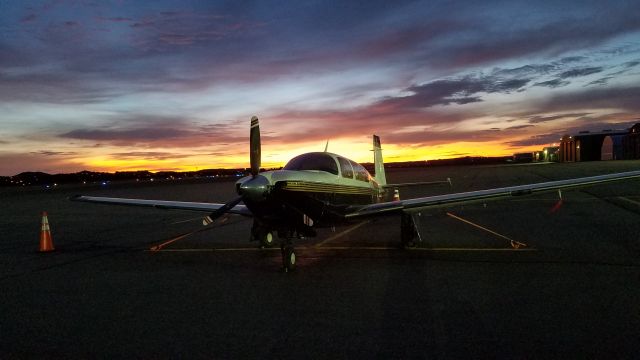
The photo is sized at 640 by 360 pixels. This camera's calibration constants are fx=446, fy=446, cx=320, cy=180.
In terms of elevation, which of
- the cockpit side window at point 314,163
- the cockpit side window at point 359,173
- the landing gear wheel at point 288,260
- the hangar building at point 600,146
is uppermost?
the hangar building at point 600,146

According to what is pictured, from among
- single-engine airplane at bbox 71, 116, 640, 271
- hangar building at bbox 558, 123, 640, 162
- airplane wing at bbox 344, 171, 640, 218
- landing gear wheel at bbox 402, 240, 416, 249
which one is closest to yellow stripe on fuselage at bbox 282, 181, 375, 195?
single-engine airplane at bbox 71, 116, 640, 271

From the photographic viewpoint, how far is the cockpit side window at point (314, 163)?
9875mm

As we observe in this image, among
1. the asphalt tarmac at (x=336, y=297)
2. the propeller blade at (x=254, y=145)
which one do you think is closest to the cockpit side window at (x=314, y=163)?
the propeller blade at (x=254, y=145)

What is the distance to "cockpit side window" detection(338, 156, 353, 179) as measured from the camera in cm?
1062

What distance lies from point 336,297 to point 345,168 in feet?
14.9

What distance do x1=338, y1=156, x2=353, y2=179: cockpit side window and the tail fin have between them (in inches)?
203

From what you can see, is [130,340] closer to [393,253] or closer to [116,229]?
[393,253]

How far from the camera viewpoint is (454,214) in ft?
58.5

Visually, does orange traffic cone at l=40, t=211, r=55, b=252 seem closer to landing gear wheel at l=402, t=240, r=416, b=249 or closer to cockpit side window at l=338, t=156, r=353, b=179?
cockpit side window at l=338, t=156, r=353, b=179

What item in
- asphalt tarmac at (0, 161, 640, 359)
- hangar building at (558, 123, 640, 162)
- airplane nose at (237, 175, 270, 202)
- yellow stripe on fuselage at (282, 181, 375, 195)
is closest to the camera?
asphalt tarmac at (0, 161, 640, 359)

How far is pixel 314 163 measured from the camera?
1003cm

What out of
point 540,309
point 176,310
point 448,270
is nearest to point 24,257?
point 176,310

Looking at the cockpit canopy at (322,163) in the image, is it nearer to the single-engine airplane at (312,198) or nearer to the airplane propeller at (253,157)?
the single-engine airplane at (312,198)

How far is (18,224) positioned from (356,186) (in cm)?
1520
